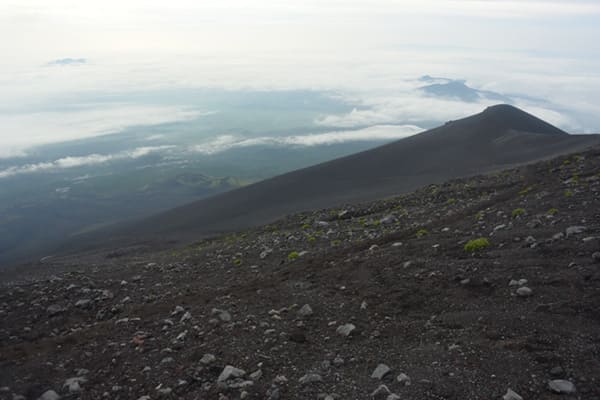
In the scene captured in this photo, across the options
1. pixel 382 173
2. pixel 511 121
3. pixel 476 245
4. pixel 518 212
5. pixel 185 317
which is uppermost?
pixel 511 121

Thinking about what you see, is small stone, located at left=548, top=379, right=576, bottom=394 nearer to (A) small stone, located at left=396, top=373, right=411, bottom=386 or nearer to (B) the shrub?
(A) small stone, located at left=396, top=373, right=411, bottom=386

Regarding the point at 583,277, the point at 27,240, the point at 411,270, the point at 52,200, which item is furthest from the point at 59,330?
the point at 52,200

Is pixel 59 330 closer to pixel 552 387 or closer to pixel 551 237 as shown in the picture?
pixel 552 387

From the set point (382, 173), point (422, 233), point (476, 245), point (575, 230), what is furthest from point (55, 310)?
point (382, 173)

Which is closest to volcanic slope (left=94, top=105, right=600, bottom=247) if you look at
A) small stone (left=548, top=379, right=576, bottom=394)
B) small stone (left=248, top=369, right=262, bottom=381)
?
small stone (left=248, top=369, right=262, bottom=381)

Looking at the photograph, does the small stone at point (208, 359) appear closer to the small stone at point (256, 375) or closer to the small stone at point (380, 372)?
the small stone at point (256, 375)

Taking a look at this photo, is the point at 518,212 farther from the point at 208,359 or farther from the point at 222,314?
the point at 208,359
